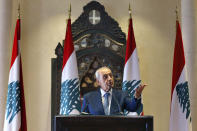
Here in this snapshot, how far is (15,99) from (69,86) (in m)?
0.73

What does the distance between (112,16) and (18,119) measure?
238 cm

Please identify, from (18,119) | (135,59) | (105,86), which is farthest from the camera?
(135,59)

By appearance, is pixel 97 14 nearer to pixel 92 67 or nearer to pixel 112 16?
pixel 112 16

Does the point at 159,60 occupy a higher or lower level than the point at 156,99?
higher

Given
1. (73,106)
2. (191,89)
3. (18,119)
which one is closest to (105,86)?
(73,106)

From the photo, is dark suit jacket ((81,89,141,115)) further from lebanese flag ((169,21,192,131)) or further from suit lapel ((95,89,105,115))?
lebanese flag ((169,21,192,131))

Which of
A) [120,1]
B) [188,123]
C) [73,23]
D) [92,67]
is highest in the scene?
[120,1]

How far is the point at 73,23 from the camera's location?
596cm

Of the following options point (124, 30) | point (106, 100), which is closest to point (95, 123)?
point (106, 100)

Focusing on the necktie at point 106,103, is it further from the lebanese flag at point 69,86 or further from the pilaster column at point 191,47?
the pilaster column at point 191,47

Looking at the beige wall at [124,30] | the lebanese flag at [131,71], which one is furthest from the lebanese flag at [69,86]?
the beige wall at [124,30]

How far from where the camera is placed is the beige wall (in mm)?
6008

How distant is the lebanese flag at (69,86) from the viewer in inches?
196

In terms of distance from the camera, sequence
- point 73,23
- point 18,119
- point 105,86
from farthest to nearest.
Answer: point 73,23, point 18,119, point 105,86
